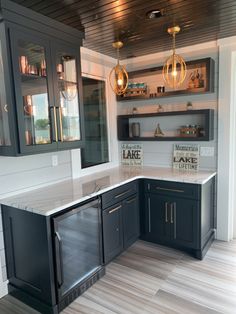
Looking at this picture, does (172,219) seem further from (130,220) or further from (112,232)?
(112,232)

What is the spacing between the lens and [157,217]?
308 centimetres

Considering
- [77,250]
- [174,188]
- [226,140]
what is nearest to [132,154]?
[174,188]

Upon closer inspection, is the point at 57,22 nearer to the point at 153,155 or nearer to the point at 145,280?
the point at 153,155

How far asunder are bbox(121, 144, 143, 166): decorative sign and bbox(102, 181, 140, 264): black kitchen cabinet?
0.80m

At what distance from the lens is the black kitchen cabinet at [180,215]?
2.79 metres

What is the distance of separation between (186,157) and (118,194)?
1218 millimetres

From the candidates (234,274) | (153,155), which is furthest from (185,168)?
(234,274)

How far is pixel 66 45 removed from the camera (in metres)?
2.39

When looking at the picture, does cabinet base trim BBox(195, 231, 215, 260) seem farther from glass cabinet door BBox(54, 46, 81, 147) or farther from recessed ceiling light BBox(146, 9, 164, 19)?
recessed ceiling light BBox(146, 9, 164, 19)

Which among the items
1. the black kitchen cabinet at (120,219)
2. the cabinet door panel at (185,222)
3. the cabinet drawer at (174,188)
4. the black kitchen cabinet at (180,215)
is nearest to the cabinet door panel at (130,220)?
the black kitchen cabinet at (120,219)

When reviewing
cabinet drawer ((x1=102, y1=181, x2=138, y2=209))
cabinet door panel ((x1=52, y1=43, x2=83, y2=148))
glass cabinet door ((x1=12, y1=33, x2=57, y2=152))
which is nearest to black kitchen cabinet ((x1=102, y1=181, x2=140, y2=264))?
cabinet drawer ((x1=102, y1=181, x2=138, y2=209))

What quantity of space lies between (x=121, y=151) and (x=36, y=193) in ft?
5.99

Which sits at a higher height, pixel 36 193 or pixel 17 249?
pixel 36 193

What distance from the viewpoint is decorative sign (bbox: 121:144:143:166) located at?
3.80 m
